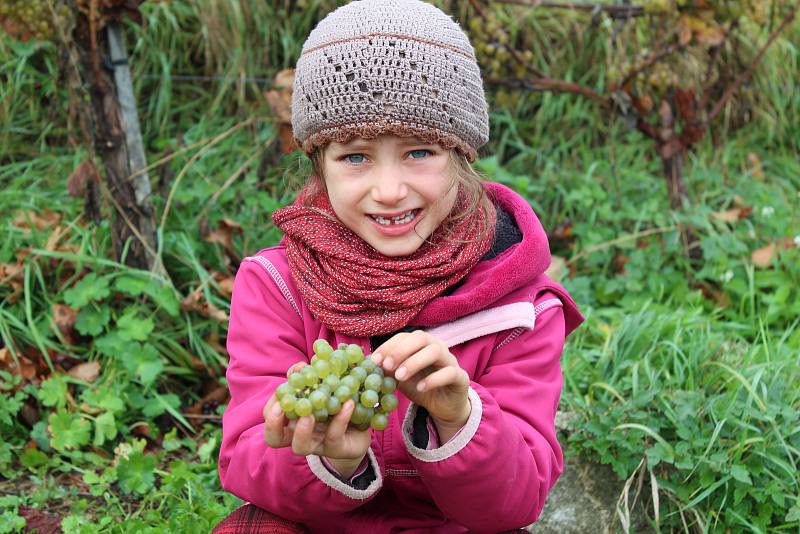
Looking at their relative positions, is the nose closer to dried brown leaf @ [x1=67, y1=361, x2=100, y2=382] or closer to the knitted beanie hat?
the knitted beanie hat

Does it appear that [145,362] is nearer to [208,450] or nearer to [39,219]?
[208,450]

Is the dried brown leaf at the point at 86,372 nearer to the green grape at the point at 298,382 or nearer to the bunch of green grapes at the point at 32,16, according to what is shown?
the bunch of green grapes at the point at 32,16

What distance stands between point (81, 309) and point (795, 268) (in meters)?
2.71

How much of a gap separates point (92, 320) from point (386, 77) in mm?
1733

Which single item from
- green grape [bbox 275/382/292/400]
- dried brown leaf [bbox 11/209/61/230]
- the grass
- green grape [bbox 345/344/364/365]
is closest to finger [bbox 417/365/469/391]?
green grape [bbox 345/344/364/365]

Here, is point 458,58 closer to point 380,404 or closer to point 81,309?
point 380,404

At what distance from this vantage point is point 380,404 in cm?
151

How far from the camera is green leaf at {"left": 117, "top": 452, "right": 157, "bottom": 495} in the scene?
2.63 metres

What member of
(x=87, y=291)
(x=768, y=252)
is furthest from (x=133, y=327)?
(x=768, y=252)

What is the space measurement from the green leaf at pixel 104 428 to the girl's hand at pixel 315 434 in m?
1.47

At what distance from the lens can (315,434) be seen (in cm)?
151

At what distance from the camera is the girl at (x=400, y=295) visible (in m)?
1.70

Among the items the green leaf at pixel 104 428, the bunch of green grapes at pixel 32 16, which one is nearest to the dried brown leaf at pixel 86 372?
the green leaf at pixel 104 428

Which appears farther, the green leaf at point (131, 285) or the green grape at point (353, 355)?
the green leaf at point (131, 285)
